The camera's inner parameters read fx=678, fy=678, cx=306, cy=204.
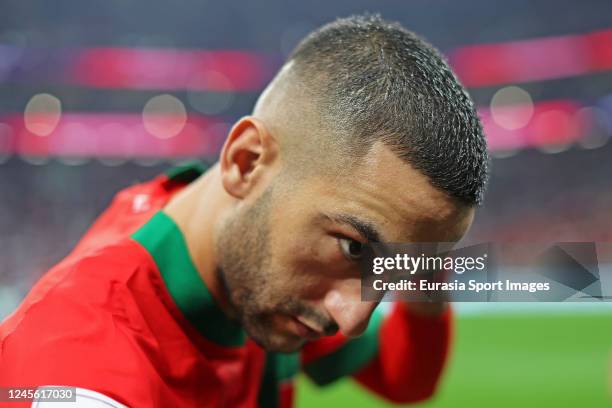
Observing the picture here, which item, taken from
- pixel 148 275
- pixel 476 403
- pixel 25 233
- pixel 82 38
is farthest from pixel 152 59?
pixel 148 275

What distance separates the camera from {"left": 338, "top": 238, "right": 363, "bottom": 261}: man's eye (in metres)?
0.63

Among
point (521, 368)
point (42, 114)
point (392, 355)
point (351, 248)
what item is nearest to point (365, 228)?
point (351, 248)

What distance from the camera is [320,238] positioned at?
645 mm

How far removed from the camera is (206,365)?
75 centimetres

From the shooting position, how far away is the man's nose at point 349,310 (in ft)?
2.07

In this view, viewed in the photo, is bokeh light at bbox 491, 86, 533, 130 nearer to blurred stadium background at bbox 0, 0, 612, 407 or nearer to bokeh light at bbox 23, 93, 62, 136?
blurred stadium background at bbox 0, 0, 612, 407

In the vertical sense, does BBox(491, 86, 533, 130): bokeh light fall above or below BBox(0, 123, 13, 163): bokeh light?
above

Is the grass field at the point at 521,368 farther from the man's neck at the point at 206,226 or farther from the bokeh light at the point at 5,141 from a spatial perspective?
the bokeh light at the point at 5,141

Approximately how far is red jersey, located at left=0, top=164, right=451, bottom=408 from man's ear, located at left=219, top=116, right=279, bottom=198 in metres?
0.10

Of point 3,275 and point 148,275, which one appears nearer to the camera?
point 148,275

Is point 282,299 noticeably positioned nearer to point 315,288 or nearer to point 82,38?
point 315,288

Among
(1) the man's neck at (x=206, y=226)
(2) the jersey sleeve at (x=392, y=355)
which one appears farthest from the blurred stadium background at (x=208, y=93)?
(1) the man's neck at (x=206, y=226)

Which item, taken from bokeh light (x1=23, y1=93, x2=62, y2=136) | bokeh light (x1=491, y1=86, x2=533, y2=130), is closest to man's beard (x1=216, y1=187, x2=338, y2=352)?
bokeh light (x1=23, y1=93, x2=62, y2=136)

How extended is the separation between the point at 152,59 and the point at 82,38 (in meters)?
0.86
